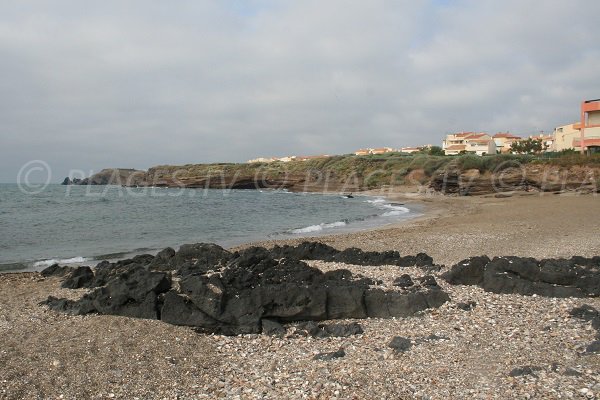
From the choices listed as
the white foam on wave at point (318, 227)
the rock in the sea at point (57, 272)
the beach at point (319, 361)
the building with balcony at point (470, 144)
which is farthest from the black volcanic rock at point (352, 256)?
the building with balcony at point (470, 144)

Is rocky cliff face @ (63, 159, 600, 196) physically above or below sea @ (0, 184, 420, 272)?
above

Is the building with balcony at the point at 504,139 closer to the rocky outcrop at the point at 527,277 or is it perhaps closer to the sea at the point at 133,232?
the sea at the point at 133,232

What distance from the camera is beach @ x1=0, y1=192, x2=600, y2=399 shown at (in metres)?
6.16

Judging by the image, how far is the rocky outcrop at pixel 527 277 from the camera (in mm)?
10156

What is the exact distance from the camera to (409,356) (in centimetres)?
725

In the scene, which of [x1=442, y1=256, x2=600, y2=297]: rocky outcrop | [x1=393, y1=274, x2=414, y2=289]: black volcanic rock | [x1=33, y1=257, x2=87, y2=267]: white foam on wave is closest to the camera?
[x1=442, y1=256, x2=600, y2=297]: rocky outcrop

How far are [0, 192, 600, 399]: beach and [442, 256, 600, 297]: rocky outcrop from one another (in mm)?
292

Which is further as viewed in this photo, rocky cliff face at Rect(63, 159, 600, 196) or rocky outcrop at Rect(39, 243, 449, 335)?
rocky cliff face at Rect(63, 159, 600, 196)

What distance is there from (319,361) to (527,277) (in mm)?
5941

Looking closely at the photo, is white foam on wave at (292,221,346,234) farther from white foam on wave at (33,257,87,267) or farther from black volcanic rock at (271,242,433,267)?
black volcanic rock at (271,242,433,267)

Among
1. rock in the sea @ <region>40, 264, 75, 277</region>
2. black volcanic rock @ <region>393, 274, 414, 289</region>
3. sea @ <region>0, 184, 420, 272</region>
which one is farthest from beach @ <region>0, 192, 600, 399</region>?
sea @ <region>0, 184, 420, 272</region>

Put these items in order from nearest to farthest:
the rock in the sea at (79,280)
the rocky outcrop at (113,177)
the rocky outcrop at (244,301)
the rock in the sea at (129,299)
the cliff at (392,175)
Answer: the rocky outcrop at (244,301) < the rock in the sea at (129,299) < the rock in the sea at (79,280) < the cliff at (392,175) < the rocky outcrop at (113,177)

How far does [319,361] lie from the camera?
7191 millimetres

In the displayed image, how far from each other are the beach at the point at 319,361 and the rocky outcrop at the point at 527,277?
292 millimetres
